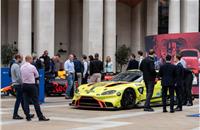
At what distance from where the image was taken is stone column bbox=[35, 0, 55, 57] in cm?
3447

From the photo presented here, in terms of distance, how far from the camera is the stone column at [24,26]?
3484cm

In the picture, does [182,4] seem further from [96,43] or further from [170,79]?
[170,79]

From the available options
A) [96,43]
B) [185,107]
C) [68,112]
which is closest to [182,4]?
[96,43]

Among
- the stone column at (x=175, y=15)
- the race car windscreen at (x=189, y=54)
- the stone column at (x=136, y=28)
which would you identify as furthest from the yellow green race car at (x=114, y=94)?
the stone column at (x=136, y=28)

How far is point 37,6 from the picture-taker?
34.6m

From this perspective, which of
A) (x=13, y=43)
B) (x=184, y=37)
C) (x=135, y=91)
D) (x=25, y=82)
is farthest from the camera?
(x=13, y=43)

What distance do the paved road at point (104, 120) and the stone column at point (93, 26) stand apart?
19569 millimetres

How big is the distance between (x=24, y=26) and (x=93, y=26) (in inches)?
194

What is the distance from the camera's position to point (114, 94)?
53.0ft

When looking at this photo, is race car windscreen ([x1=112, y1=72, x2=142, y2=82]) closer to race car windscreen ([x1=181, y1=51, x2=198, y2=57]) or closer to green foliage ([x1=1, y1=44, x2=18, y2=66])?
race car windscreen ([x1=181, y1=51, x2=198, y2=57])

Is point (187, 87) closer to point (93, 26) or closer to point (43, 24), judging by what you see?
point (43, 24)

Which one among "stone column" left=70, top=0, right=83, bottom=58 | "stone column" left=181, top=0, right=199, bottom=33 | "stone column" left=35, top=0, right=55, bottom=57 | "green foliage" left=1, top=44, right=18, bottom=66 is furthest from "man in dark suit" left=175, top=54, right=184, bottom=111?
"stone column" left=70, top=0, right=83, bottom=58

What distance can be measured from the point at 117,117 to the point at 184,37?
10.0m

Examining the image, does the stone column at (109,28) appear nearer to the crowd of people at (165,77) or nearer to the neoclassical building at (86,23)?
the neoclassical building at (86,23)
